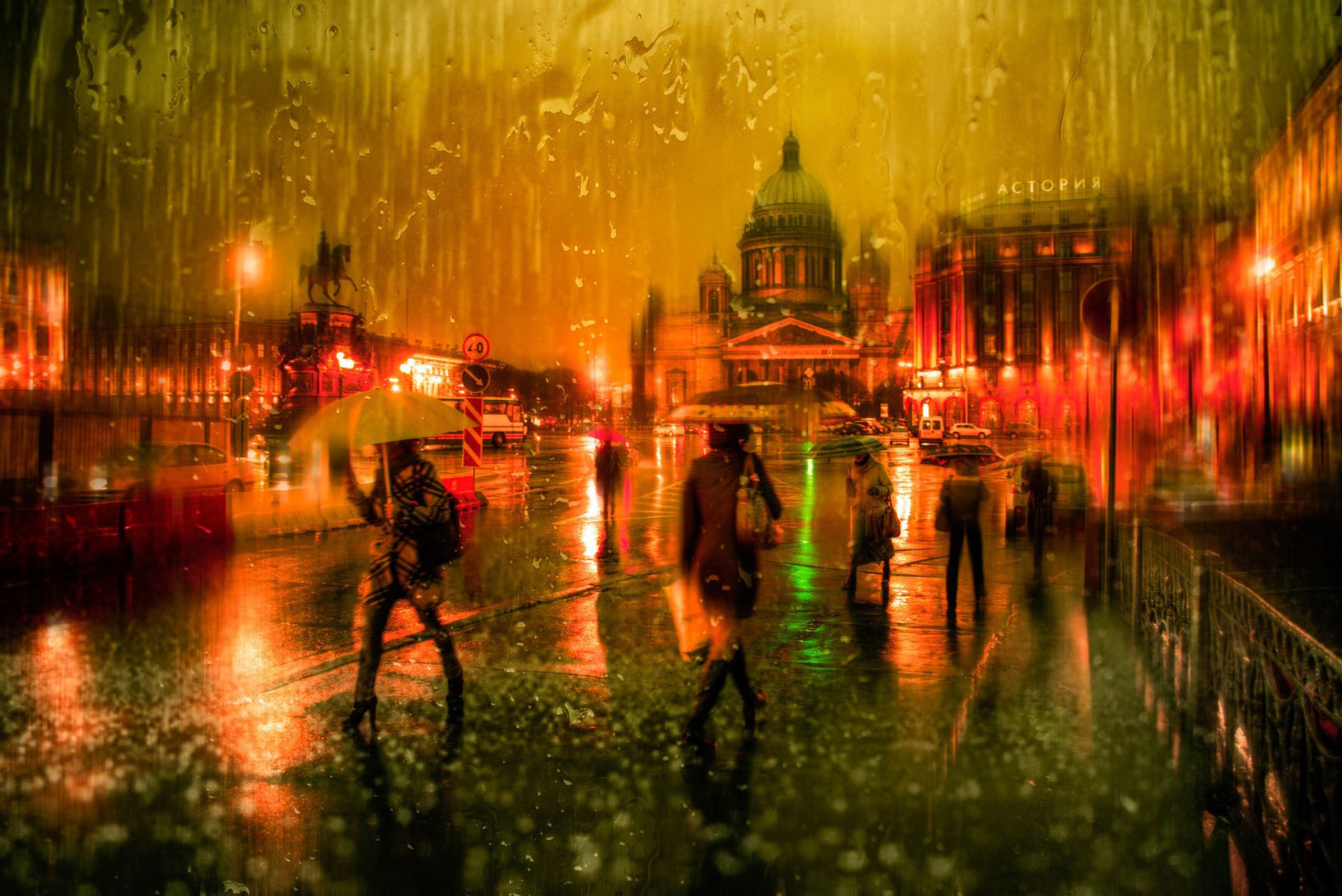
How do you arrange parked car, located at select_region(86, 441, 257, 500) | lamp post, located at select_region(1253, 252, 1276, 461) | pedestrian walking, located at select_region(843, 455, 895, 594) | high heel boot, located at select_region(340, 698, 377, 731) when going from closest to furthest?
high heel boot, located at select_region(340, 698, 377, 731)
pedestrian walking, located at select_region(843, 455, 895, 594)
parked car, located at select_region(86, 441, 257, 500)
lamp post, located at select_region(1253, 252, 1276, 461)

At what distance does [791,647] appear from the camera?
7.34 m

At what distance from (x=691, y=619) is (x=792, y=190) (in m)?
112

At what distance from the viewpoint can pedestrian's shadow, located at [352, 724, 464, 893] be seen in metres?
3.56

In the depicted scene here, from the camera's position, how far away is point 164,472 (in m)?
18.6

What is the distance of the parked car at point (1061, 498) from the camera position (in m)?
14.6

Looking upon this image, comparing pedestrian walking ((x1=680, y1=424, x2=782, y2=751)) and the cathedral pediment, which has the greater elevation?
the cathedral pediment

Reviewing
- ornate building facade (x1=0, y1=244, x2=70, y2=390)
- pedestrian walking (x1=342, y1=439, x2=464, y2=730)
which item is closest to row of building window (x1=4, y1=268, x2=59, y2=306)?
ornate building facade (x1=0, y1=244, x2=70, y2=390)

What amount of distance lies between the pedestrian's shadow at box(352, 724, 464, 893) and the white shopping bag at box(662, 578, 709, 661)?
4.14 ft

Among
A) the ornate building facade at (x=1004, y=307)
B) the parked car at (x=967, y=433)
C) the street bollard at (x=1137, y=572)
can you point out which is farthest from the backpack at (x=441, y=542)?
the ornate building facade at (x=1004, y=307)

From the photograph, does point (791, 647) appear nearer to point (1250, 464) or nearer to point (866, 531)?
point (866, 531)

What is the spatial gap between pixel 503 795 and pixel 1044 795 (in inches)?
93.0

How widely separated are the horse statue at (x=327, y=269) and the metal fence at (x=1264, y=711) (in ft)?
136

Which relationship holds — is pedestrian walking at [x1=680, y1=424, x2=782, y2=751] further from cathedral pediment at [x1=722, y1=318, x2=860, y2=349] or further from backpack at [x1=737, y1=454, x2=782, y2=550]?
cathedral pediment at [x1=722, y1=318, x2=860, y2=349]

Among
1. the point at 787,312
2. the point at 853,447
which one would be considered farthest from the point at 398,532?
the point at 787,312
